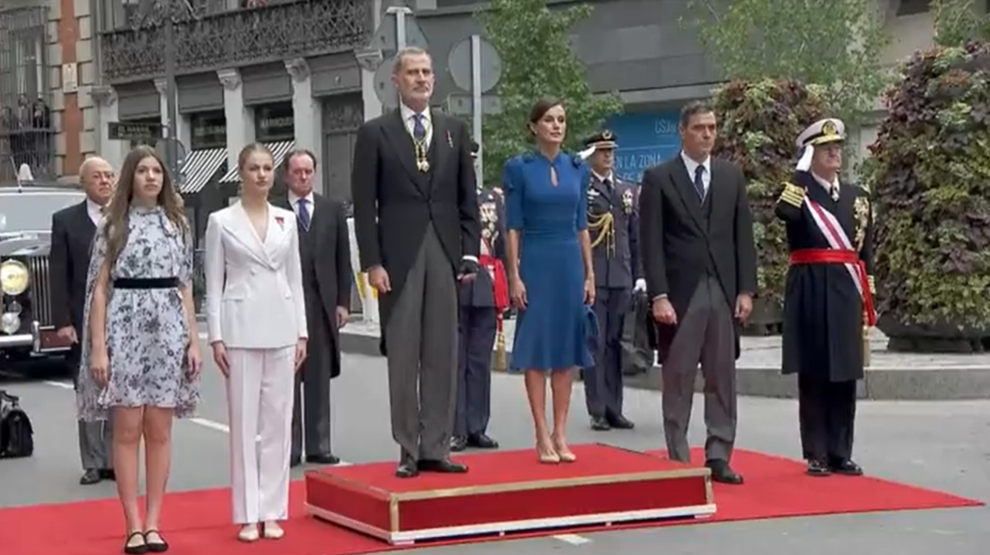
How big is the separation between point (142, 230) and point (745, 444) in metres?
5.37

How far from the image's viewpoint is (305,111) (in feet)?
126

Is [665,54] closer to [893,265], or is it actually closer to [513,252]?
[893,265]

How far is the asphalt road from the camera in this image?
909 centimetres

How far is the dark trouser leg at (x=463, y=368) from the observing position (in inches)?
513

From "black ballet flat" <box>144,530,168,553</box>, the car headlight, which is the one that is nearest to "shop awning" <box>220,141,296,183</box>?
the car headlight

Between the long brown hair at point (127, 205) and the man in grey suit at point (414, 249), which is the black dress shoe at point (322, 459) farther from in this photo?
the long brown hair at point (127, 205)

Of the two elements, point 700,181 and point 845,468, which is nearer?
point 700,181

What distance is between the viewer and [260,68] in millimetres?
39938

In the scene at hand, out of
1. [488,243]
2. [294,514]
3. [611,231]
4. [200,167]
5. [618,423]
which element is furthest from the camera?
[200,167]

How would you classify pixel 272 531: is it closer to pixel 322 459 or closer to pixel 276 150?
pixel 322 459

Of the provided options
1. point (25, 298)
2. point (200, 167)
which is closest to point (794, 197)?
point (25, 298)

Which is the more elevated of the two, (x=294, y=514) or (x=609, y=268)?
(x=609, y=268)

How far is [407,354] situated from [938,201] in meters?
7.67

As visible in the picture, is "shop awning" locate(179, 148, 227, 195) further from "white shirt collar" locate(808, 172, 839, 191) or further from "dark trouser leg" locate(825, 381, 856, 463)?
"dark trouser leg" locate(825, 381, 856, 463)
